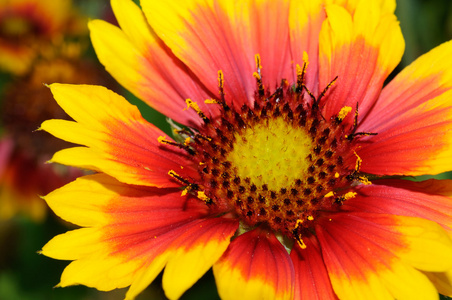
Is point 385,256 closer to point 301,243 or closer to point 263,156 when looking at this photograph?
point 301,243

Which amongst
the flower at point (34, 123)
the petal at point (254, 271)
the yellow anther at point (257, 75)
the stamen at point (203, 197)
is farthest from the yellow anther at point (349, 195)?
the flower at point (34, 123)

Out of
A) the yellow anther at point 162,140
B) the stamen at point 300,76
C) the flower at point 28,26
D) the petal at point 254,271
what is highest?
the flower at point 28,26

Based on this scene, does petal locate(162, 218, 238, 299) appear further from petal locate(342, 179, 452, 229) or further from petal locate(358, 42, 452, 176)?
petal locate(358, 42, 452, 176)

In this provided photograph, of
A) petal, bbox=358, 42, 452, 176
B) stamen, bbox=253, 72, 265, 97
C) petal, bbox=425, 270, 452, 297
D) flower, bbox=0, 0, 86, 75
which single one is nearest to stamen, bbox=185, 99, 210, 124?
stamen, bbox=253, 72, 265, 97

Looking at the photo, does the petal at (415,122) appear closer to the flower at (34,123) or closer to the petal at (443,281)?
the petal at (443,281)

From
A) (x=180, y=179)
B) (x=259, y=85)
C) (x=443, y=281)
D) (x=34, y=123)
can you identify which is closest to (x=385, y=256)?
(x=443, y=281)

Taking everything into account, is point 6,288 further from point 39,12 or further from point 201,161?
point 39,12
